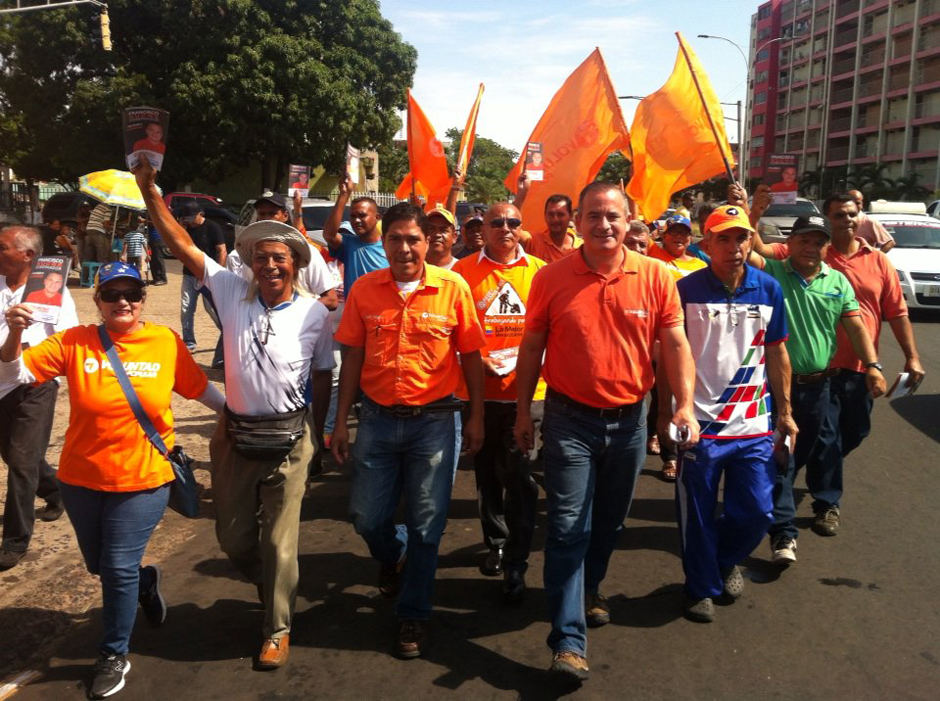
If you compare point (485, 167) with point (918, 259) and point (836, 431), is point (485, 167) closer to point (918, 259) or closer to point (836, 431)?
point (918, 259)

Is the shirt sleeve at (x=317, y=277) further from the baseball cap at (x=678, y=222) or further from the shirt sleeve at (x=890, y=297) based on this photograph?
the shirt sleeve at (x=890, y=297)

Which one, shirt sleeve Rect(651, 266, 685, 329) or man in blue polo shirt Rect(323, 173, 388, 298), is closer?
shirt sleeve Rect(651, 266, 685, 329)

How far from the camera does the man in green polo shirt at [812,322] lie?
4.70m

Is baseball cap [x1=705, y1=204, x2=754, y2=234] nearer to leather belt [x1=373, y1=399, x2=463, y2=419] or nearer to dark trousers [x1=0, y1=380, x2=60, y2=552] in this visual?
leather belt [x1=373, y1=399, x2=463, y2=419]

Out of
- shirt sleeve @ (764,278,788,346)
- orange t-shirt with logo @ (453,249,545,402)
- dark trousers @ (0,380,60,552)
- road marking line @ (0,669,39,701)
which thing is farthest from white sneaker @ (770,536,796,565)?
dark trousers @ (0,380,60,552)

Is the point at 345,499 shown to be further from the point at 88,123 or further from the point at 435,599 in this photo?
the point at 88,123

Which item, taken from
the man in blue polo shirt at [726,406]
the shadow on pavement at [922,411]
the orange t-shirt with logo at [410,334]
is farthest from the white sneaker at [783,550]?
the shadow on pavement at [922,411]

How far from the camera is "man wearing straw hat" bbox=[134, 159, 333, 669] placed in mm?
3582

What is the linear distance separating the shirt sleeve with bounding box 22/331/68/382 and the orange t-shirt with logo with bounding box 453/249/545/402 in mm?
1947

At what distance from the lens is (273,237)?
12.0 ft

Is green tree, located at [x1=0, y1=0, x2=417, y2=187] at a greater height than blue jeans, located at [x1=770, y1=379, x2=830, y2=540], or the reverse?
green tree, located at [x1=0, y1=0, x2=417, y2=187]

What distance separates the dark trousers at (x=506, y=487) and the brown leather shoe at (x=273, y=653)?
46.5 inches

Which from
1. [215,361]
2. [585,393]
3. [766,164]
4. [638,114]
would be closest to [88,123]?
[215,361]

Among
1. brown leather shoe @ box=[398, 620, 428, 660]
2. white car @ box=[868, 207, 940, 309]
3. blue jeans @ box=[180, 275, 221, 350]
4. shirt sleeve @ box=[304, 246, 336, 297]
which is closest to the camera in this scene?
brown leather shoe @ box=[398, 620, 428, 660]
